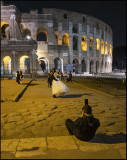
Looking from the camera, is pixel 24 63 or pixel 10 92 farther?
pixel 24 63

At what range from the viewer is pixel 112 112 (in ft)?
19.1

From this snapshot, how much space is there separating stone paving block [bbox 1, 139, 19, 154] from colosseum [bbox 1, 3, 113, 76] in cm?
2446

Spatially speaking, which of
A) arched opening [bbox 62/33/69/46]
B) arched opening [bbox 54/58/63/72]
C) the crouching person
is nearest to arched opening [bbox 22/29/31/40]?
arched opening [bbox 62/33/69/46]

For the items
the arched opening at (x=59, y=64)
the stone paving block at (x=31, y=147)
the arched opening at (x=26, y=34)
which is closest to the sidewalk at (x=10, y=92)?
the stone paving block at (x=31, y=147)

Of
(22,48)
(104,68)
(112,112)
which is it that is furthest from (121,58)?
(112,112)

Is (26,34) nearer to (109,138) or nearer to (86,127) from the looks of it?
(109,138)

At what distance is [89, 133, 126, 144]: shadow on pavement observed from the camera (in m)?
3.36

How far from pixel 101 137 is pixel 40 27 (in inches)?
1344

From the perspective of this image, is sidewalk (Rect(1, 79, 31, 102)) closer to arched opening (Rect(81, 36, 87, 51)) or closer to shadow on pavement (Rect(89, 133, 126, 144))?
shadow on pavement (Rect(89, 133, 126, 144))

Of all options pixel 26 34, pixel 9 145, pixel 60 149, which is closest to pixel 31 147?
pixel 9 145

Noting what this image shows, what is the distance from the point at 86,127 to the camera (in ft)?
10.2

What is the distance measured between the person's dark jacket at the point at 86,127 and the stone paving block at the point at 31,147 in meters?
0.80

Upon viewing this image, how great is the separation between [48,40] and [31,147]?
32894 mm

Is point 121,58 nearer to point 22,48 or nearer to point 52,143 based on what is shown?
point 22,48
